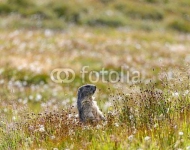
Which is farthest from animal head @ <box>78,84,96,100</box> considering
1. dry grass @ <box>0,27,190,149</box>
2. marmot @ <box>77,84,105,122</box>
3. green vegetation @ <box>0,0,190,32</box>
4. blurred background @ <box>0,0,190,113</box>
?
green vegetation @ <box>0,0,190,32</box>

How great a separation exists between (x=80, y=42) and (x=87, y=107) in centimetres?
1810

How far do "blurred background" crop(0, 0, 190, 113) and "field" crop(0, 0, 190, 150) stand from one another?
0.05 meters

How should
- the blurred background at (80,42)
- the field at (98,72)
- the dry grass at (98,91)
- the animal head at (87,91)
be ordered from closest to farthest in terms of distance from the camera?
the dry grass at (98,91) < the field at (98,72) < the animal head at (87,91) < the blurred background at (80,42)

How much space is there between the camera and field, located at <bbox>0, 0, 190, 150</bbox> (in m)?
7.19

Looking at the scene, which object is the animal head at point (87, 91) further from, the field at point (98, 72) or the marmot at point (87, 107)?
the field at point (98, 72)

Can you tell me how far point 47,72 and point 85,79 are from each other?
1.38 m

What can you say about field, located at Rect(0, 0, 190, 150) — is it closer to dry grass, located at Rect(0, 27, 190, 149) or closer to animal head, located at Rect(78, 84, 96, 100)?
dry grass, located at Rect(0, 27, 190, 149)

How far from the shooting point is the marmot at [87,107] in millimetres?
8008

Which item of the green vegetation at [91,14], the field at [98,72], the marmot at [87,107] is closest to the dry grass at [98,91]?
the field at [98,72]

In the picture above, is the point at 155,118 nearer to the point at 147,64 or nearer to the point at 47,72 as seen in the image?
the point at 47,72

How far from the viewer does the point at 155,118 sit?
23.3 ft

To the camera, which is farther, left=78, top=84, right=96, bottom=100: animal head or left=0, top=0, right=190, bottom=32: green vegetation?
left=0, top=0, right=190, bottom=32: green vegetation

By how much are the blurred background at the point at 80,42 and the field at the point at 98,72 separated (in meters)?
0.05

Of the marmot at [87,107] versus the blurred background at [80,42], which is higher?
the marmot at [87,107]
